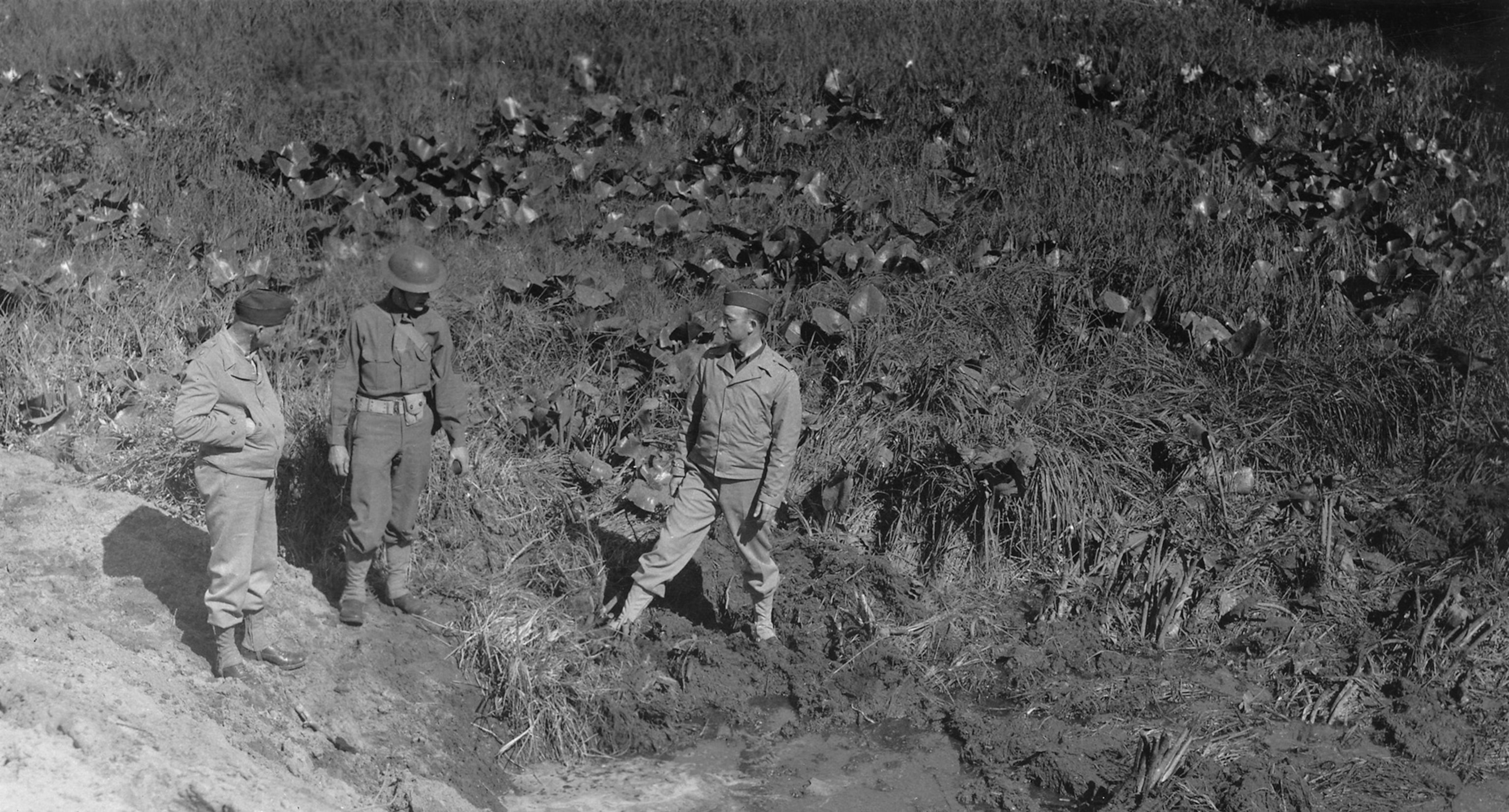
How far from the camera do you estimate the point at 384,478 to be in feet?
17.9

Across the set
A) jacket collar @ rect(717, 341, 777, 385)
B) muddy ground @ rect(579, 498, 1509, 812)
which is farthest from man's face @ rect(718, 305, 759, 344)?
muddy ground @ rect(579, 498, 1509, 812)

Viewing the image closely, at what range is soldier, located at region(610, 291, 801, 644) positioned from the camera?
18.4ft

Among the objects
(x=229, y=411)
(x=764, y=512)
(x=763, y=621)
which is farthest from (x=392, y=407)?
(x=763, y=621)

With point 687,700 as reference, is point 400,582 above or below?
above

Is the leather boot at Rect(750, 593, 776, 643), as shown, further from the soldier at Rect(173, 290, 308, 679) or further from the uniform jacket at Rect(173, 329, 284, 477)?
the uniform jacket at Rect(173, 329, 284, 477)

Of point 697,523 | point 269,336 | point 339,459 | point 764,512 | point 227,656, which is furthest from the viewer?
point 269,336

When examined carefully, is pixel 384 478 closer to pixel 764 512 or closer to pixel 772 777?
pixel 764 512

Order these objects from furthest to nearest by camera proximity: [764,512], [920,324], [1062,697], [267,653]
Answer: [920,324]
[1062,697]
[764,512]
[267,653]

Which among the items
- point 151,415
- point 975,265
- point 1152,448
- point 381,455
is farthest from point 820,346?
point 151,415

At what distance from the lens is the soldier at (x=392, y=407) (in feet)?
17.3

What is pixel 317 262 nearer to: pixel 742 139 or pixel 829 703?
A: pixel 742 139

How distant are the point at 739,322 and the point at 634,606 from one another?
4.81 feet

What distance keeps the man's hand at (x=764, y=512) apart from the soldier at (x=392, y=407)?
4.33ft

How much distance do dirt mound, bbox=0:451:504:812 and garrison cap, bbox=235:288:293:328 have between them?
53.6 inches
